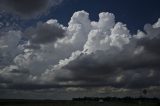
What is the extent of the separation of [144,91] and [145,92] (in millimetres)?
805

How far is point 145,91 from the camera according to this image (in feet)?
530

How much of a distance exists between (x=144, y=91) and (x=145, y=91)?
0.68m

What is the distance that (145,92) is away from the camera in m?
162

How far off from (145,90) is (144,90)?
764mm

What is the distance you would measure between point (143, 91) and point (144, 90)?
82 cm

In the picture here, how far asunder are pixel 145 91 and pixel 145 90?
0.81 meters

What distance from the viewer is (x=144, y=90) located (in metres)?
163

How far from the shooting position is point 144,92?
16162cm

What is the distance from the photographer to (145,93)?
161625 millimetres

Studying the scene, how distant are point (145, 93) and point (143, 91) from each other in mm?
1870

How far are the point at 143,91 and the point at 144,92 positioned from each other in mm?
1452

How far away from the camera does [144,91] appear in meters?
162
